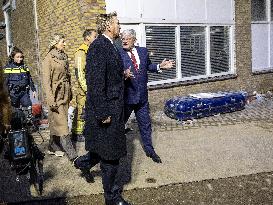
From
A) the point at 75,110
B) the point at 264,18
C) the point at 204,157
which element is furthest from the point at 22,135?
the point at 264,18

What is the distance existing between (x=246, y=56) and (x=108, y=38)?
372 inches

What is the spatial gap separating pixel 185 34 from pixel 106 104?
7.48 m

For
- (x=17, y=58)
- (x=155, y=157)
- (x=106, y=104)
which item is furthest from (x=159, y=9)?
(x=106, y=104)

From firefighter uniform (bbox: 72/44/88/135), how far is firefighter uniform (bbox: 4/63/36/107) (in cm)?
150

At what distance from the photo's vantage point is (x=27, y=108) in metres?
8.18

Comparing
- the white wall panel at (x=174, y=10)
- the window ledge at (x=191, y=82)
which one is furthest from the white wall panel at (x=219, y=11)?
the window ledge at (x=191, y=82)

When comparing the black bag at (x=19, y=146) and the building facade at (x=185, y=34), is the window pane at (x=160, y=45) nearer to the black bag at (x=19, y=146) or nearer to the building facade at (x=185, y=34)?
the building facade at (x=185, y=34)

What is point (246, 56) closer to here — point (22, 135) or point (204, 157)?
point (204, 157)

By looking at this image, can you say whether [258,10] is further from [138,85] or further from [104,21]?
[104,21]

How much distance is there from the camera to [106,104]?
393cm

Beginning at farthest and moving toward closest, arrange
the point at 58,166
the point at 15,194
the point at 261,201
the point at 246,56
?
the point at 246,56 < the point at 58,166 < the point at 15,194 < the point at 261,201

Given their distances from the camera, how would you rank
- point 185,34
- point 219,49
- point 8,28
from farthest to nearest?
point 8,28 < point 219,49 < point 185,34

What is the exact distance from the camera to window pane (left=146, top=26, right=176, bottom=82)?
396 inches

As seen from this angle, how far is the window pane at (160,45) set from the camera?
10070mm
